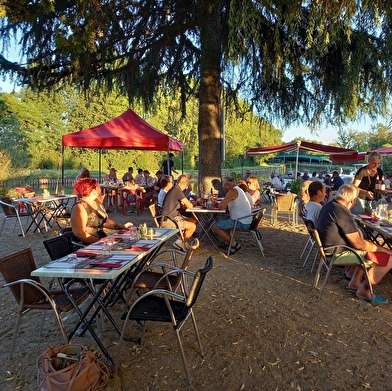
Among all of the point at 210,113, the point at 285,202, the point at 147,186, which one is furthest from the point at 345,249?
the point at 147,186

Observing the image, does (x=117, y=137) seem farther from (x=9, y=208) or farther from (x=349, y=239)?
(x=349, y=239)

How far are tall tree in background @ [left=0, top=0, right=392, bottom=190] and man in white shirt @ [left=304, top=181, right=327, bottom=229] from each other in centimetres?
196

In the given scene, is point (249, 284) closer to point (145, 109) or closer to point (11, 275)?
point (11, 275)

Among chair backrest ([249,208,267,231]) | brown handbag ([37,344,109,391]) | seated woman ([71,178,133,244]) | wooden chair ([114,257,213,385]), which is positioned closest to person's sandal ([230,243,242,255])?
chair backrest ([249,208,267,231])

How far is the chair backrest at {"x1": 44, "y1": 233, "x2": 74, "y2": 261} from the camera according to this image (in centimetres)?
342

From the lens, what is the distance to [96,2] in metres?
5.46

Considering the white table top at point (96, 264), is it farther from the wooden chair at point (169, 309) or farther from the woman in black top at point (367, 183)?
the woman in black top at point (367, 183)

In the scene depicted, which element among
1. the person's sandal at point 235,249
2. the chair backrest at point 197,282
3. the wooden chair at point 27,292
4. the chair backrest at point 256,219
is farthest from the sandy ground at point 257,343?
the person's sandal at point 235,249

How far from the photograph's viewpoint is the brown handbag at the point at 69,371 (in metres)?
2.12

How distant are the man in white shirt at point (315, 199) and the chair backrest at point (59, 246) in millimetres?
3094

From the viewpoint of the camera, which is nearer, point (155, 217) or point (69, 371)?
point (69, 371)

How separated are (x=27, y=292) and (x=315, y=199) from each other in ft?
11.9

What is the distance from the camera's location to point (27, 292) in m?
2.81

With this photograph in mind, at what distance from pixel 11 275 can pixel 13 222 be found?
7.10 m
